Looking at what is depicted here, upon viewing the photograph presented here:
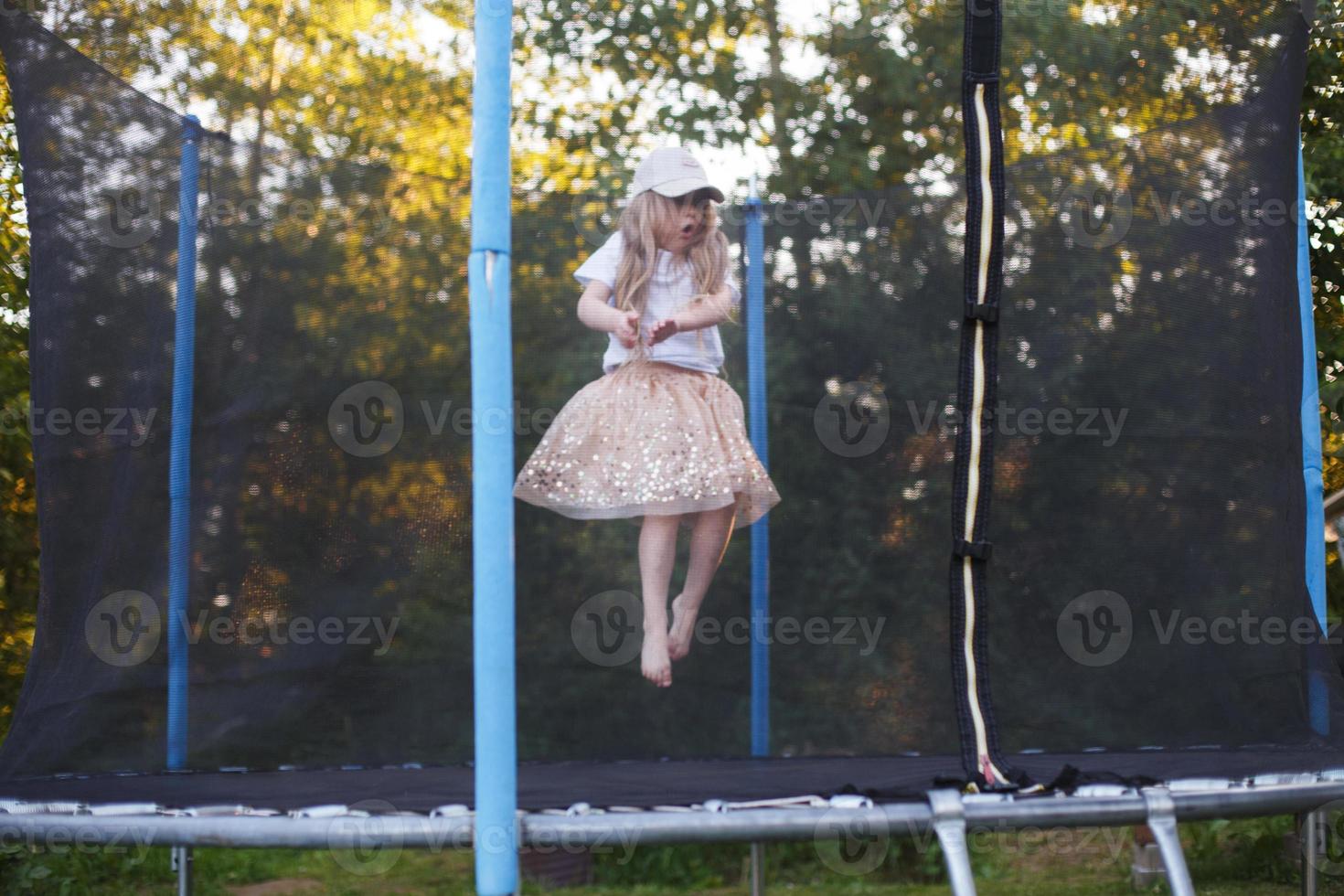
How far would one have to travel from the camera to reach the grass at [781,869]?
312 centimetres

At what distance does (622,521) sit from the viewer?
2.26 meters

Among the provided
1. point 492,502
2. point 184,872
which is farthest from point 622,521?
point 492,502

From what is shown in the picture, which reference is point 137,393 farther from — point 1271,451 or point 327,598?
point 1271,451

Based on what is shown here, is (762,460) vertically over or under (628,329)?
under

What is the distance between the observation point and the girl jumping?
2.21 m

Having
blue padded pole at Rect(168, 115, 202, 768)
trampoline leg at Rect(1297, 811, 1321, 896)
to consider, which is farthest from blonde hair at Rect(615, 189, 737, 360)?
trampoline leg at Rect(1297, 811, 1321, 896)

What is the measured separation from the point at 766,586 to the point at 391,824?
113cm

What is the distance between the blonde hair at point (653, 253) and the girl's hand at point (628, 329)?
0.05 ft

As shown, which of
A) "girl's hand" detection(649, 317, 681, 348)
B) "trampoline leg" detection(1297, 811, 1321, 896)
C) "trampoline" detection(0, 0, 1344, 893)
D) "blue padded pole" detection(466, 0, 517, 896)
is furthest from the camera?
"girl's hand" detection(649, 317, 681, 348)

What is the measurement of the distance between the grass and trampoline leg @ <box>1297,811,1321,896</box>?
1.33 m

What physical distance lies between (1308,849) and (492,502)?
55.4 inches

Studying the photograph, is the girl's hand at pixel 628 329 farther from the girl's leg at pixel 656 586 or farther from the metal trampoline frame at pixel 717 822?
the metal trampoline frame at pixel 717 822

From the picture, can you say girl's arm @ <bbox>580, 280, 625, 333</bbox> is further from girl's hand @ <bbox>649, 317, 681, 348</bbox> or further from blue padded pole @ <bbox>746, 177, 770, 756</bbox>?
blue padded pole @ <bbox>746, 177, 770, 756</bbox>

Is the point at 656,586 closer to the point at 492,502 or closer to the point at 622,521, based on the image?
the point at 622,521
